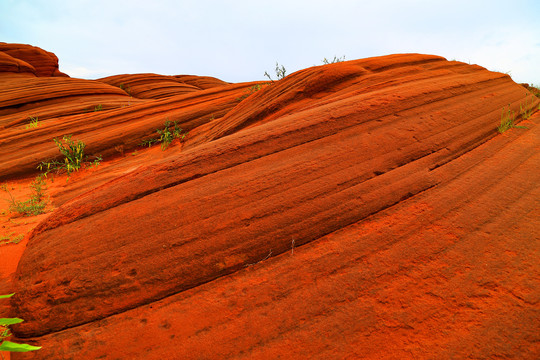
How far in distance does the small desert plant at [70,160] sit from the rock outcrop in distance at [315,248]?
11.0ft

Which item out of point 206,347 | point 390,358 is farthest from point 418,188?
point 206,347

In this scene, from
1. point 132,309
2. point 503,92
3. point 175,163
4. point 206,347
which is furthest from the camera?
point 503,92

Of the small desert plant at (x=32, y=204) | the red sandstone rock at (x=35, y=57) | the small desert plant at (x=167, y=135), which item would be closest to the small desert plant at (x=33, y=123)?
the small desert plant at (x=32, y=204)

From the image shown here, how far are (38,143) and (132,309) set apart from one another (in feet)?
19.8

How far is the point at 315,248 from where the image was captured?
161 centimetres

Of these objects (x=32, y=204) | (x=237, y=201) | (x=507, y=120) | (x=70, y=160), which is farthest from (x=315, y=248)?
(x=70, y=160)

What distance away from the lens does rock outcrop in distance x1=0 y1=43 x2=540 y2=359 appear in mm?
1239

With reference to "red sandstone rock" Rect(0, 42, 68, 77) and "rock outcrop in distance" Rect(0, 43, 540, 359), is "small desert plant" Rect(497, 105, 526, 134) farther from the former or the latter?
"red sandstone rock" Rect(0, 42, 68, 77)

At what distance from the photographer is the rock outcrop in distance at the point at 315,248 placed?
4.07 feet

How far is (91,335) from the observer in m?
1.43

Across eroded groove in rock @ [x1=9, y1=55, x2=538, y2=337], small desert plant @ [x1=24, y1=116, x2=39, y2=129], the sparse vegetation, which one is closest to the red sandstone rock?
small desert plant @ [x1=24, y1=116, x2=39, y2=129]

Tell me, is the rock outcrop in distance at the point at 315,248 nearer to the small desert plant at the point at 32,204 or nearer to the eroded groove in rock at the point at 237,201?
the eroded groove in rock at the point at 237,201

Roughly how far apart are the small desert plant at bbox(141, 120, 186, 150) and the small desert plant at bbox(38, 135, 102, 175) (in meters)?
1.02

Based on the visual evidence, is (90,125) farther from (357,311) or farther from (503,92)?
(503,92)
